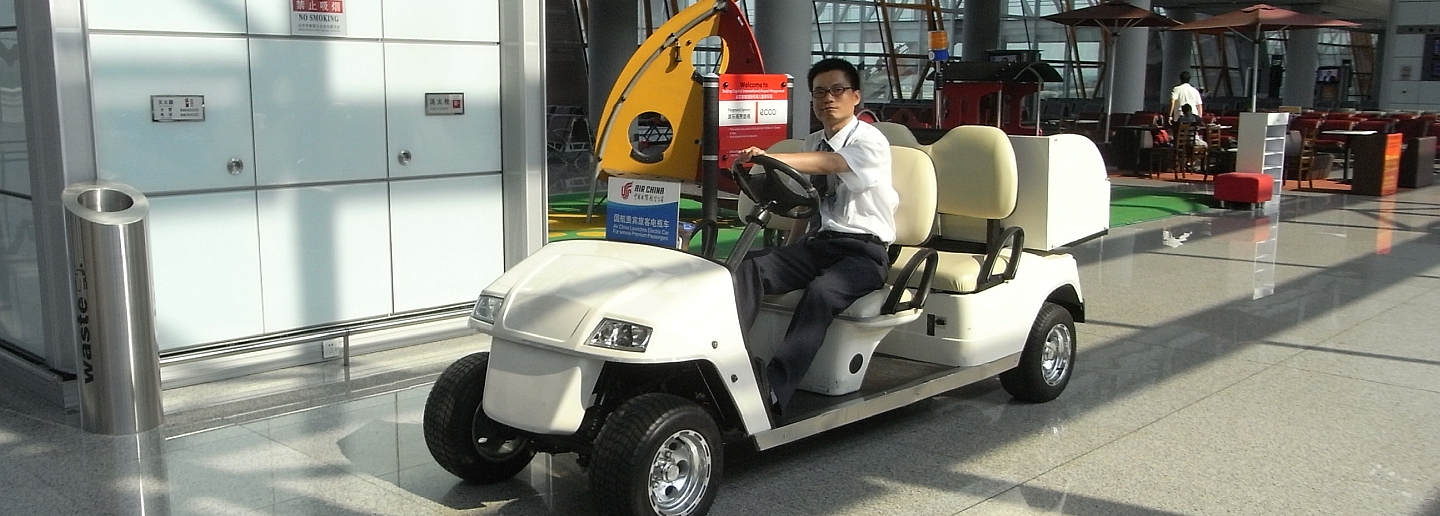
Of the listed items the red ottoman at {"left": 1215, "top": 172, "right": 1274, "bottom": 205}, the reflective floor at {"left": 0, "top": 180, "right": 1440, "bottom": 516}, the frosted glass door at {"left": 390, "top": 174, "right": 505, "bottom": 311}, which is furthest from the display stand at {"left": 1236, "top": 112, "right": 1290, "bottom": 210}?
the frosted glass door at {"left": 390, "top": 174, "right": 505, "bottom": 311}

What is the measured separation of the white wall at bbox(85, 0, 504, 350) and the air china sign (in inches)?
1.2

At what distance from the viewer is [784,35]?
11.4 meters

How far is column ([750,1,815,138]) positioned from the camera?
11391mm

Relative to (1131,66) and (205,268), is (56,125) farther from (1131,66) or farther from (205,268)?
(1131,66)

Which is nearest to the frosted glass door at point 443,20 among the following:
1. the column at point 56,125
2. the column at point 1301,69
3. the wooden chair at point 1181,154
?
the column at point 56,125

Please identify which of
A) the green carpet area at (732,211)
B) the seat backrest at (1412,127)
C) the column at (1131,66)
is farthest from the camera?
the column at (1131,66)

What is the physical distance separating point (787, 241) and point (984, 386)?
126cm

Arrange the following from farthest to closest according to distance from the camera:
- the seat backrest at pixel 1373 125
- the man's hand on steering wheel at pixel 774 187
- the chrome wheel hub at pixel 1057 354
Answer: the seat backrest at pixel 1373 125, the chrome wheel hub at pixel 1057 354, the man's hand on steering wheel at pixel 774 187

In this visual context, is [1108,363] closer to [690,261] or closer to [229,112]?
[690,261]

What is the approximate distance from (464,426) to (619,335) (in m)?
0.68

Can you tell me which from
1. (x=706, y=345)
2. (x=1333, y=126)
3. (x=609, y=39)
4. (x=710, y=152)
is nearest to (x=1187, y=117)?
(x=1333, y=126)

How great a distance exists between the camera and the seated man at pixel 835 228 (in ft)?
12.3

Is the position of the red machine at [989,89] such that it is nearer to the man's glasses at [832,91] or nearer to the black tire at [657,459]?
the man's glasses at [832,91]

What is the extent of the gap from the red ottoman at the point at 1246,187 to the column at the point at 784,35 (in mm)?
4254
